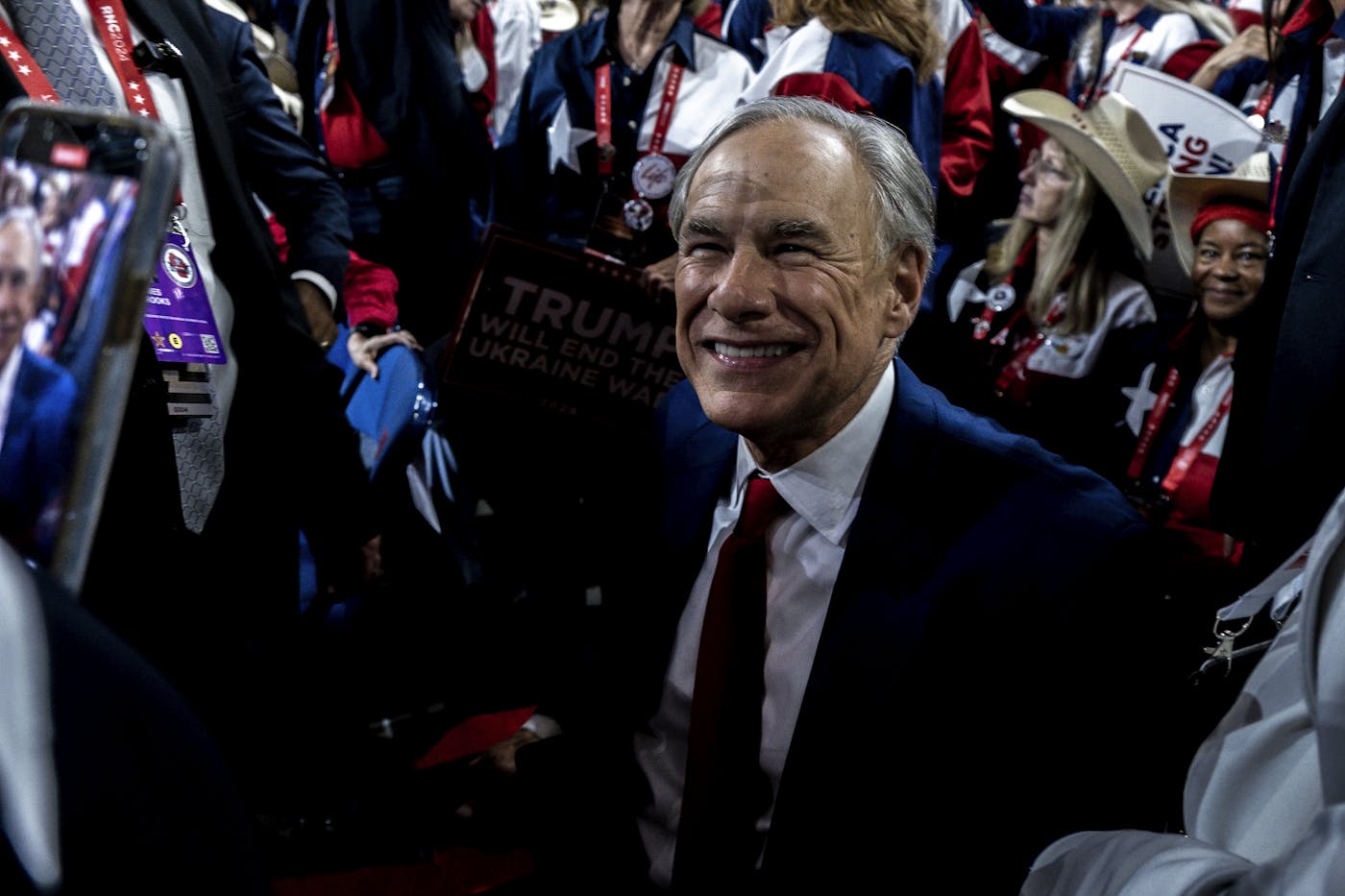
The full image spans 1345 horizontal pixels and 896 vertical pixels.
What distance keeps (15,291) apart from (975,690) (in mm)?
1222

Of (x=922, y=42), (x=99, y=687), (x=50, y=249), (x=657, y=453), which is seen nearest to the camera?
(x=99, y=687)

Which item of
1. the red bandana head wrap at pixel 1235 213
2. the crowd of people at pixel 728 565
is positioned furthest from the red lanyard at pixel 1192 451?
the red bandana head wrap at pixel 1235 213

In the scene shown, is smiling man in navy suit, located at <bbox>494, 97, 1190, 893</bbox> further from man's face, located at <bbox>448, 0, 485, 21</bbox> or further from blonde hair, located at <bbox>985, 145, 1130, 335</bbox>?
man's face, located at <bbox>448, 0, 485, 21</bbox>

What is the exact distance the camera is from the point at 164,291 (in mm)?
1638

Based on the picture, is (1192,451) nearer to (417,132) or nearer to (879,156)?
(879,156)

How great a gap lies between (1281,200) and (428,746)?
6.51 ft

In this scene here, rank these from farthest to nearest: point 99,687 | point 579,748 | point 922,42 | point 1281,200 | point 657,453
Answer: point 922,42, point 1281,200, point 657,453, point 579,748, point 99,687

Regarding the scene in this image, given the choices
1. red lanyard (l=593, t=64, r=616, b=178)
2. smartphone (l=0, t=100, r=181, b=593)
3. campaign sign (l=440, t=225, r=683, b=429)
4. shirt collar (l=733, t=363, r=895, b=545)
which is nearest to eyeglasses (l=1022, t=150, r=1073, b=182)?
red lanyard (l=593, t=64, r=616, b=178)

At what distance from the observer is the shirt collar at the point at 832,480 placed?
1.62 m

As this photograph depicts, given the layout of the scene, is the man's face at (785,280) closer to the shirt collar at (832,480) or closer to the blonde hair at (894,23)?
the shirt collar at (832,480)

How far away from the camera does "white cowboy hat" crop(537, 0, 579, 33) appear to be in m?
6.19

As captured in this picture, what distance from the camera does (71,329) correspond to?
65 centimetres

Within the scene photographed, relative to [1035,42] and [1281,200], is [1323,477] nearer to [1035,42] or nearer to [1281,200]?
[1281,200]

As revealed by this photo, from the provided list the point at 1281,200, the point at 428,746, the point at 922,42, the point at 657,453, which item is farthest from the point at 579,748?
the point at 922,42
